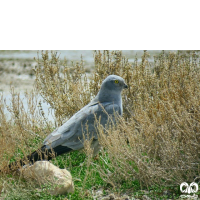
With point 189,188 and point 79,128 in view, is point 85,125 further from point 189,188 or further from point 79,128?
point 189,188

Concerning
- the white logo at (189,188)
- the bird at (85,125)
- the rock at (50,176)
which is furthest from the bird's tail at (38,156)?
the white logo at (189,188)

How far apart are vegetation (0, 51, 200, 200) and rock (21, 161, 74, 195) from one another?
11 centimetres

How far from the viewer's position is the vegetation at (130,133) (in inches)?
201

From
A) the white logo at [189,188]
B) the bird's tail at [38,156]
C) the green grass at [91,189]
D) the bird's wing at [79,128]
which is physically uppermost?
the bird's wing at [79,128]

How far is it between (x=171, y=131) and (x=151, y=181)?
0.98 m

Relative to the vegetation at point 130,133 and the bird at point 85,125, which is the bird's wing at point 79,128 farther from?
the vegetation at point 130,133

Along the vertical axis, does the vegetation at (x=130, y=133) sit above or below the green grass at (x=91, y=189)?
above

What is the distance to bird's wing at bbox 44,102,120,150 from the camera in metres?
6.11

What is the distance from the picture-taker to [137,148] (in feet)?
17.4

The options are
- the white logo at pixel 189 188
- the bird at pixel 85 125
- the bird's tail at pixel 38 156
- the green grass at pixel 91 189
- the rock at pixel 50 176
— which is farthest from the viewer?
the bird at pixel 85 125

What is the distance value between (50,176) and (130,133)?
1.30 meters

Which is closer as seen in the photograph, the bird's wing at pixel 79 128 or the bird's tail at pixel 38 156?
the bird's tail at pixel 38 156

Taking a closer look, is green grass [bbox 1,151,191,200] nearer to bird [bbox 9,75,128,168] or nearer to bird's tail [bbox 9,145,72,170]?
bird's tail [bbox 9,145,72,170]

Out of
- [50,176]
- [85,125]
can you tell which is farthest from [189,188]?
[85,125]
